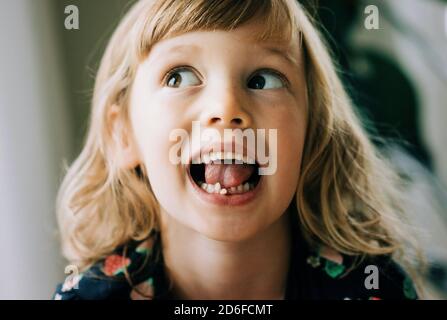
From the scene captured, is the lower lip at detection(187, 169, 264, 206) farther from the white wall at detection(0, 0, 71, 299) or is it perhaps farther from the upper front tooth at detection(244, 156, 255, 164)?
the white wall at detection(0, 0, 71, 299)

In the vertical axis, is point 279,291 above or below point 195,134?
below

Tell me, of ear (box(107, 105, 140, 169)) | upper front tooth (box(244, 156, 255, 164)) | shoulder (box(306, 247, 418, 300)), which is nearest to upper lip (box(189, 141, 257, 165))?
upper front tooth (box(244, 156, 255, 164))

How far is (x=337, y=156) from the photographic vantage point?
2.65ft

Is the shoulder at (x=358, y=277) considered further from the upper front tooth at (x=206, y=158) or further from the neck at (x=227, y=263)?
the upper front tooth at (x=206, y=158)

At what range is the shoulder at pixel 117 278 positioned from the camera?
796 mm

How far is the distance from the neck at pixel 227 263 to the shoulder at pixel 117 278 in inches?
1.3

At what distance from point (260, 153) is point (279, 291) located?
0.75 ft

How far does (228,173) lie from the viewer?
73 centimetres

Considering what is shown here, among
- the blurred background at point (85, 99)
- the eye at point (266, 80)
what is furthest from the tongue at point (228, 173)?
the blurred background at point (85, 99)

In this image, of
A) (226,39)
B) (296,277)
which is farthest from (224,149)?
(296,277)

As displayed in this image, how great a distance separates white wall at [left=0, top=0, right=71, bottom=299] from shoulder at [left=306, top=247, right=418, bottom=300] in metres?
0.40

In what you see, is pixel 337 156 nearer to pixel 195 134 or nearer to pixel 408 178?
pixel 408 178

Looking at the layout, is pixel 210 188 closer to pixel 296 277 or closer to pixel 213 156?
pixel 213 156

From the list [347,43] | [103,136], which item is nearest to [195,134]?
[103,136]
